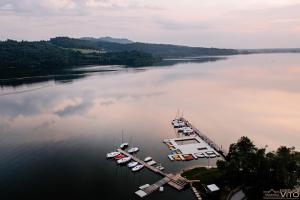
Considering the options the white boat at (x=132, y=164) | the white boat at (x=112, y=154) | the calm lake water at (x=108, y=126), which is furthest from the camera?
the white boat at (x=112, y=154)

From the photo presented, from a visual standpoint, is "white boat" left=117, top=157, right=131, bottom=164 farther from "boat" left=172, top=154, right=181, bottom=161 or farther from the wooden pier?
"boat" left=172, top=154, right=181, bottom=161

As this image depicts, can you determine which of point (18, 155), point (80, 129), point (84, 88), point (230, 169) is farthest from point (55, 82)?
point (230, 169)

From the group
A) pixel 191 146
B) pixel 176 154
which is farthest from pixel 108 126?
pixel 176 154

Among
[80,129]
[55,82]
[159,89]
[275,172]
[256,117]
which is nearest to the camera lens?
[275,172]

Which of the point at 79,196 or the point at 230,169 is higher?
the point at 230,169

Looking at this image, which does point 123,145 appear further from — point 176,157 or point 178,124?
point 178,124

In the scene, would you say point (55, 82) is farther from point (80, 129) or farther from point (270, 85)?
point (270, 85)

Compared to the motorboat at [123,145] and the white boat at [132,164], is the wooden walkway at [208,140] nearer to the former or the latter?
the white boat at [132,164]

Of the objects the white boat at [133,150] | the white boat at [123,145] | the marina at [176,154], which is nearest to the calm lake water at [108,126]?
the white boat at [133,150]
